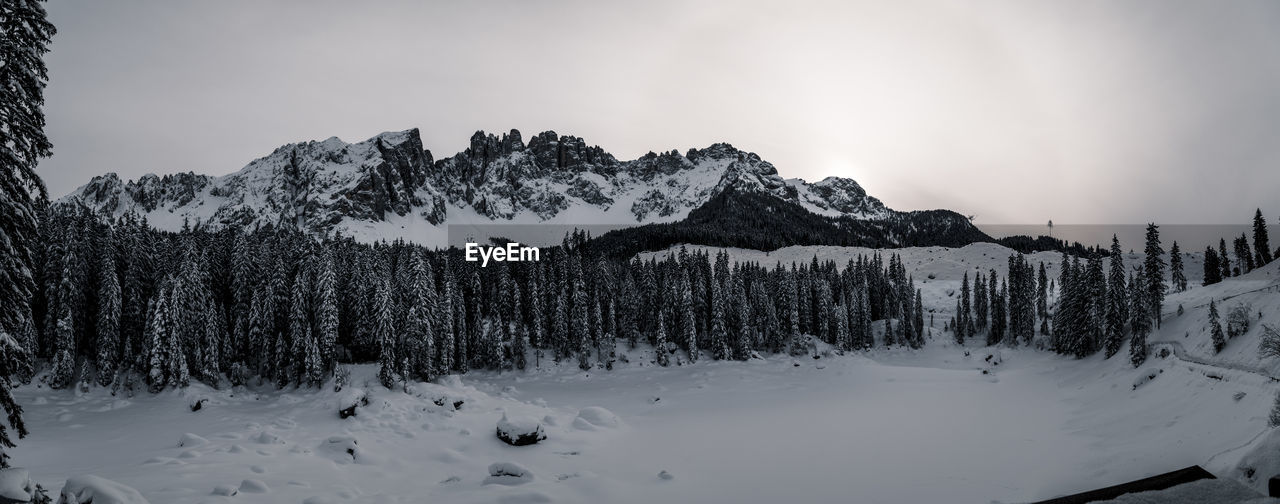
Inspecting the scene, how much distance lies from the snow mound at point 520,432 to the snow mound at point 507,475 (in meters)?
8.41

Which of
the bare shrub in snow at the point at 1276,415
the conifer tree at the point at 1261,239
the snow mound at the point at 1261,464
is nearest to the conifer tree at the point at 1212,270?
the conifer tree at the point at 1261,239

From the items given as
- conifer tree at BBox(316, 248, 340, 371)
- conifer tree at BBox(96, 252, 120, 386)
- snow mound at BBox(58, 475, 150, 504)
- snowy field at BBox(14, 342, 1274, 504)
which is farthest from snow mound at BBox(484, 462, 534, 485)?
conifer tree at BBox(96, 252, 120, 386)

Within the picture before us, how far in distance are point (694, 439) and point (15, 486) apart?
32574 millimetres

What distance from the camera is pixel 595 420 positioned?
42688 millimetres

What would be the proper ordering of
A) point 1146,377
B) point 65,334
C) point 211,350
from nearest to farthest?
1. point 1146,377
2. point 65,334
3. point 211,350

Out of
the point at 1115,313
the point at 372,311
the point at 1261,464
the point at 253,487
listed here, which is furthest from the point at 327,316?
the point at 1115,313

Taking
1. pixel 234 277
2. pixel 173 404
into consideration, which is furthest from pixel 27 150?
pixel 234 277

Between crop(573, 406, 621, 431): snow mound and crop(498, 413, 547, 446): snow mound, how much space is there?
17.9ft

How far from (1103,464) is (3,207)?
39.9 metres

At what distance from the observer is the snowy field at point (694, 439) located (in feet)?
78.5

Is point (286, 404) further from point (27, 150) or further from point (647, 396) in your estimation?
point (27, 150)

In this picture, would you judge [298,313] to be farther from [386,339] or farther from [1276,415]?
[1276,415]

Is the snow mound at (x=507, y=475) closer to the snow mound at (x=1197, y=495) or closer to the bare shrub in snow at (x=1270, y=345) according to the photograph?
the snow mound at (x=1197, y=495)

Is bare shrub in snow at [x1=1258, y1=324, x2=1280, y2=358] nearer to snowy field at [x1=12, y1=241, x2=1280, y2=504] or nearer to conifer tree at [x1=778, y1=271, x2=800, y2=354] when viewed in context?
snowy field at [x1=12, y1=241, x2=1280, y2=504]
